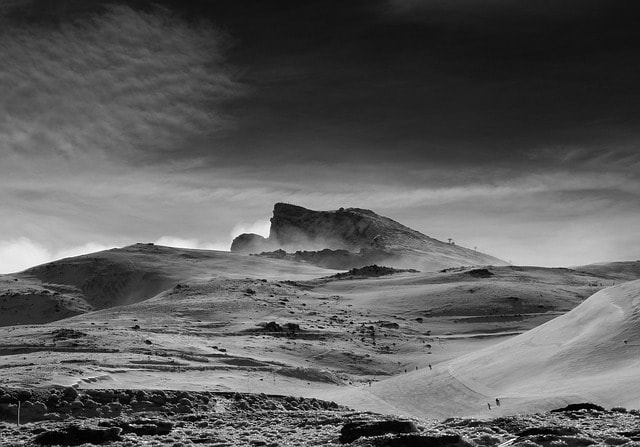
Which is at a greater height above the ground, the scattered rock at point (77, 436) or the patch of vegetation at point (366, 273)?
the patch of vegetation at point (366, 273)

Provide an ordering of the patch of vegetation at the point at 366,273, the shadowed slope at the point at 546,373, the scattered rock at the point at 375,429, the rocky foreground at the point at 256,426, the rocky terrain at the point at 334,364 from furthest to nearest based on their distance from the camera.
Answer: the patch of vegetation at the point at 366,273
the shadowed slope at the point at 546,373
the rocky terrain at the point at 334,364
the scattered rock at the point at 375,429
the rocky foreground at the point at 256,426

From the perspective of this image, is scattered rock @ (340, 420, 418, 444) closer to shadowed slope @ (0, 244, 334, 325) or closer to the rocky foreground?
the rocky foreground

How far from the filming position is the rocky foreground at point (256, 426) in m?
14.3

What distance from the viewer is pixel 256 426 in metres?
20.2

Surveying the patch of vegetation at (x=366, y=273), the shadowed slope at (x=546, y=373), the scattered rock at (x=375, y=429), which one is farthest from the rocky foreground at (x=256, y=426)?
the patch of vegetation at (x=366, y=273)

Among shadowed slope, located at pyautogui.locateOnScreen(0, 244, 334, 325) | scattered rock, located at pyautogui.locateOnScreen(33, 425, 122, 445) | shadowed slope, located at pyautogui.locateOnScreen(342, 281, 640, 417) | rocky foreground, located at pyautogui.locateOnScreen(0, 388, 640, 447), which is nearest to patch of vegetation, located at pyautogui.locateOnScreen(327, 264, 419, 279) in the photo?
shadowed slope, located at pyautogui.locateOnScreen(0, 244, 334, 325)

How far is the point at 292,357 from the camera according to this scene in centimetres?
5366

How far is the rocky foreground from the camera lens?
47.1 ft

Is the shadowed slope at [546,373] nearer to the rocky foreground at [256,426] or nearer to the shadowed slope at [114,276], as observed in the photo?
the rocky foreground at [256,426]

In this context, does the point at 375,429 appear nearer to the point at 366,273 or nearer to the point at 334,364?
the point at 334,364

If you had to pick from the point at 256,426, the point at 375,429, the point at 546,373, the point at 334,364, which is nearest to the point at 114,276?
the point at 334,364

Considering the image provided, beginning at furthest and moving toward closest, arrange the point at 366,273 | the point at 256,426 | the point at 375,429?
the point at 366,273 < the point at 256,426 < the point at 375,429

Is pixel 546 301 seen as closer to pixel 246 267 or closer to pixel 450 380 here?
pixel 450 380

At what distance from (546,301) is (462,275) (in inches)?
1010
